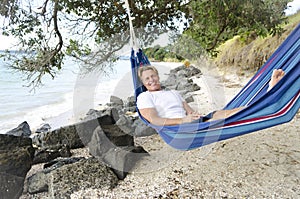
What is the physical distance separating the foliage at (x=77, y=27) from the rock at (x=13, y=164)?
949 mm

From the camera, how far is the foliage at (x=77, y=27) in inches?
119

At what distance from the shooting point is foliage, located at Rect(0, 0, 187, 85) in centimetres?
302

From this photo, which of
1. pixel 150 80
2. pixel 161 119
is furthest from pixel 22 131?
pixel 161 119

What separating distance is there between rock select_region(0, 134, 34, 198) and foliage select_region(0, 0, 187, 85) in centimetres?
95

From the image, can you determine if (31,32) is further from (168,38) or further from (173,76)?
(173,76)

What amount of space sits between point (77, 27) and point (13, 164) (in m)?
1.80

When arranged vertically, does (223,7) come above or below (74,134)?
above

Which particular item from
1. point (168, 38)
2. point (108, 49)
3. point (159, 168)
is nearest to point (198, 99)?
point (168, 38)

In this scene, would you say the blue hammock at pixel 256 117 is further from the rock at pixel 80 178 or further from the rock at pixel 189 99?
the rock at pixel 189 99

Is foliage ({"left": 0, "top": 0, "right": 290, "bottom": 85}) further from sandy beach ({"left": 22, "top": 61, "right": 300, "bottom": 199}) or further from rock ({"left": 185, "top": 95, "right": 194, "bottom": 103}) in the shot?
sandy beach ({"left": 22, "top": 61, "right": 300, "bottom": 199})

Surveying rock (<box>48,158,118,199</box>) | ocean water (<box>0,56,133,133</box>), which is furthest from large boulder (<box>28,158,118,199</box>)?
ocean water (<box>0,56,133,133</box>)

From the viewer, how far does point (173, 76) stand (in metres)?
7.10

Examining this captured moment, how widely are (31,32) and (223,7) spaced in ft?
6.55

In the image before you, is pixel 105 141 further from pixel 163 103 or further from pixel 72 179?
pixel 163 103
